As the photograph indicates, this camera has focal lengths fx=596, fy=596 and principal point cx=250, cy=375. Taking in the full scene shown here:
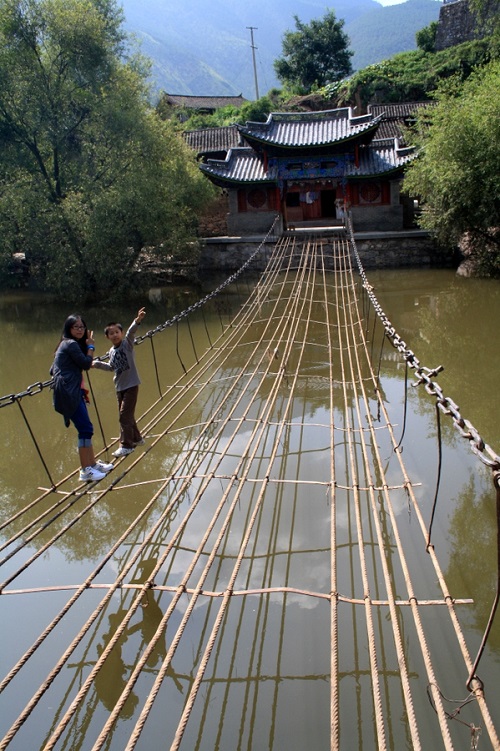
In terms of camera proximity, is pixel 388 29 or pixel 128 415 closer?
pixel 128 415

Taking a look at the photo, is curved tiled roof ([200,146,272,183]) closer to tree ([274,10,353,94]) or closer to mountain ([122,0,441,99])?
tree ([274,10,353,94])

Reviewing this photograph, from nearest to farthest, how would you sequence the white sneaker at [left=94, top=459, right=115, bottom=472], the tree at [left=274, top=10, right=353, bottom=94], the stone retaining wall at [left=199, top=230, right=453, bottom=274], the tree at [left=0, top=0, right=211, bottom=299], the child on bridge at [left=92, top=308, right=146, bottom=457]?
the child on bridge at [left=92, top=308, right=146, bottom=457] < the white sneaker at [left=94, top=459, right=115, bottom=472] < the tree at [left=0, top=0, right=211, bottom=299] < the stone retaining wall at [left=199, top=230, right=453, bottom=274] < the tree at [left=274, top=10, right=353, bottom=94]

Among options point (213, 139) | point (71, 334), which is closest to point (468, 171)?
point (71, 334)

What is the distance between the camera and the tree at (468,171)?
10516 millimetres

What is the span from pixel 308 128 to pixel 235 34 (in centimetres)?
17681

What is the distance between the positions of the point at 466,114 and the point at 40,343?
849 cm

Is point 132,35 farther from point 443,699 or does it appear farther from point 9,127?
point 443,699

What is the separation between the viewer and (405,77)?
79.8 feet

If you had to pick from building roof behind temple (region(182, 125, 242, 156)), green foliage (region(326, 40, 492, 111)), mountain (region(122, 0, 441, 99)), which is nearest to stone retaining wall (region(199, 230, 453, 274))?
building roof behind temple (region(182, 125, 242, 156))

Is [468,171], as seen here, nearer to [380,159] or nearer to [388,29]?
[380,159]

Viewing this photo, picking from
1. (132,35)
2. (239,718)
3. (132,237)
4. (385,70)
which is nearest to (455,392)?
(239,718)

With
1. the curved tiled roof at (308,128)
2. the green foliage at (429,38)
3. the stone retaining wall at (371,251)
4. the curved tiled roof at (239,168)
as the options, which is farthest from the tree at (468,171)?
the green foliage at (429,38)

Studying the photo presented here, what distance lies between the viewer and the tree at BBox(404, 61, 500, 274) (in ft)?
34.5

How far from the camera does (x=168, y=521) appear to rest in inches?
161
